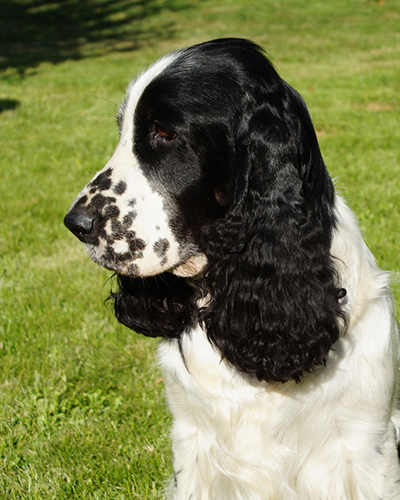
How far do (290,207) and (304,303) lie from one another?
0.36 metres

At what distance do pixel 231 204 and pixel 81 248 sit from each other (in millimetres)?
3170

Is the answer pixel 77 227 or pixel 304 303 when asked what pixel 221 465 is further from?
pixel 77 227

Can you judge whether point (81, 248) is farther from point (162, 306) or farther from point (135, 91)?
point (135, 91)

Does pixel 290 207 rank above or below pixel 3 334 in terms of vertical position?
above

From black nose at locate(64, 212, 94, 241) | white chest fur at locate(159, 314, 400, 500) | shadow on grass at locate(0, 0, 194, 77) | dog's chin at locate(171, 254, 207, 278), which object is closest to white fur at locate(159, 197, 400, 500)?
white chest fur at locate(159, 314, 400, 500)

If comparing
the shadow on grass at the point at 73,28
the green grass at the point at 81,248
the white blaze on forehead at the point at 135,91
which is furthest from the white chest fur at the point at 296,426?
the shadow on grass at the point at 73,28

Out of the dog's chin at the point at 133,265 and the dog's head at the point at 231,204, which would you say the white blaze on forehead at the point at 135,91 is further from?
the dog's chin at the point at 133,265

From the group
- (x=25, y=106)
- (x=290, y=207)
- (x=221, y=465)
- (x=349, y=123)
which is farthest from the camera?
(x=25, y=106)

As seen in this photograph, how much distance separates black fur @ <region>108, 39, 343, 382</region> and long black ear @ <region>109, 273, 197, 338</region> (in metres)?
0.24

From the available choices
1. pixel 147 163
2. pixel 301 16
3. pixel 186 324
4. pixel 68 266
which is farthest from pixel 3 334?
pixel 301 16

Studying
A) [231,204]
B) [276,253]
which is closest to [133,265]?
[231,204]

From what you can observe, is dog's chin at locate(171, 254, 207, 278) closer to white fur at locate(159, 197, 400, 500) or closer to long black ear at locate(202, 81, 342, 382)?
long black ear at locate(202, 81, 342, 382)

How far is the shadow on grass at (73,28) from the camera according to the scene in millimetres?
15260

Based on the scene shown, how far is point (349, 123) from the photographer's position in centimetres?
762
